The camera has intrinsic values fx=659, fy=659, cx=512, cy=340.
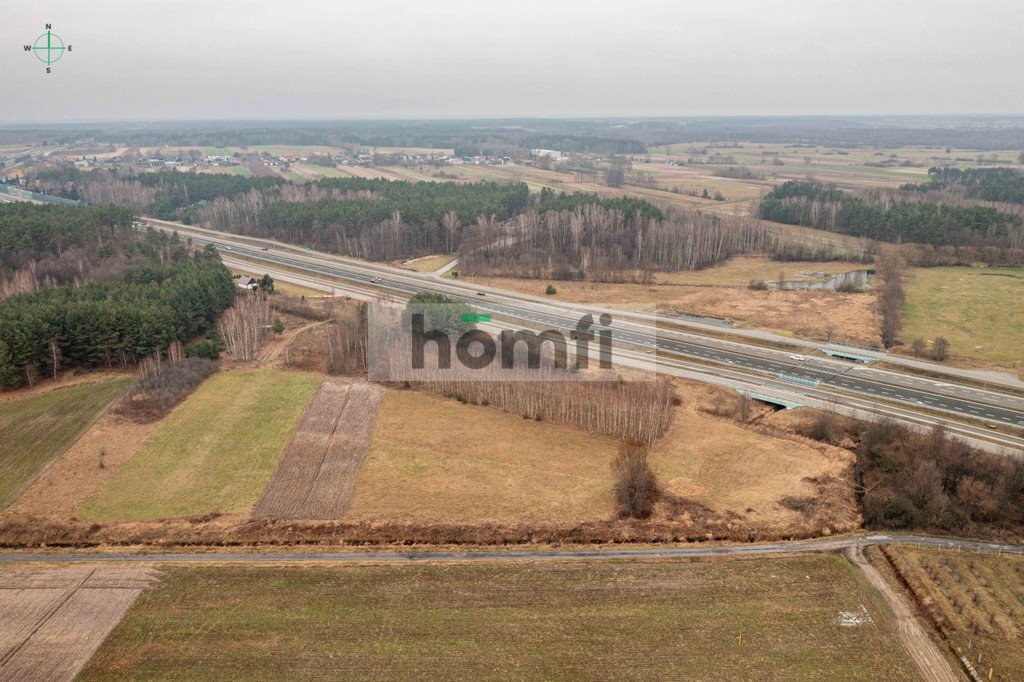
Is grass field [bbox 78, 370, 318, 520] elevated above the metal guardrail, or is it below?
below

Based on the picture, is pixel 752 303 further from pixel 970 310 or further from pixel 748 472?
pixel 748 472

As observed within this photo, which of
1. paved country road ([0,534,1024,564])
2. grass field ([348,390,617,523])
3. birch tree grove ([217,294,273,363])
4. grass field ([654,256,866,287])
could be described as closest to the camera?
paved country road ([0,534,1024,564])

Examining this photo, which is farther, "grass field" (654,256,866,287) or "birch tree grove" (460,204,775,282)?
"birch tree grove" (460,204,775,282)

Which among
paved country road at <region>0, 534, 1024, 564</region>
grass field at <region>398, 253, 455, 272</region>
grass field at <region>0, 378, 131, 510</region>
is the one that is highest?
grass field at <region>398, 253, 455, 272</region>

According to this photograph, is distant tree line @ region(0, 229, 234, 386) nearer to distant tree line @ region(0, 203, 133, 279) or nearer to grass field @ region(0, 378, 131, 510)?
grass field @ region(0, 378, 131, 510)

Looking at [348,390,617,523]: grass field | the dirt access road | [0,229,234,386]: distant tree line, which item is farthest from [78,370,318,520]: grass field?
the dirt access road

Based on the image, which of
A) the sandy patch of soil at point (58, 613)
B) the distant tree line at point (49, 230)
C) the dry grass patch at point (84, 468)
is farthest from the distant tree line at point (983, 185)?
the sandy patch of soil at point (58, 613)

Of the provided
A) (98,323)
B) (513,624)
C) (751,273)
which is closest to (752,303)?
(751,273)

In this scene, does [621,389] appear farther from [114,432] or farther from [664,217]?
[664,217]
